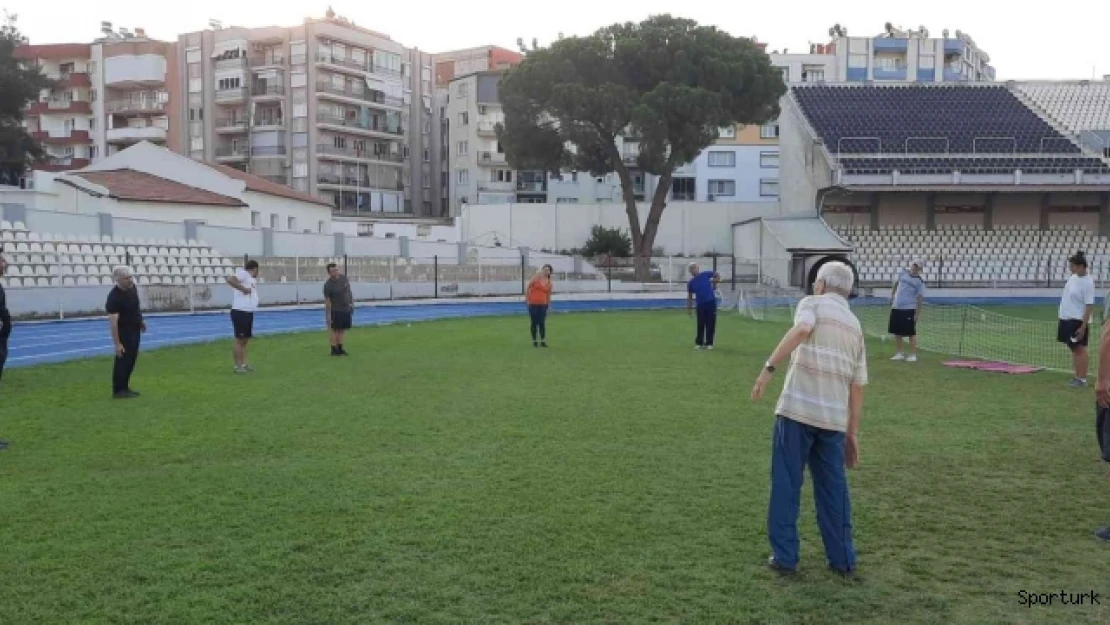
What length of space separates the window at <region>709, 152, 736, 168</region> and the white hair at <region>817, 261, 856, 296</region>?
64.0m

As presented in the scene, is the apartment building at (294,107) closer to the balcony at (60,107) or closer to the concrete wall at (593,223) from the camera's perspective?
the balcony at (60,107)

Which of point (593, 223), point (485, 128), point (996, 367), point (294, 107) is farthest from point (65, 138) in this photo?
point (996, 367)

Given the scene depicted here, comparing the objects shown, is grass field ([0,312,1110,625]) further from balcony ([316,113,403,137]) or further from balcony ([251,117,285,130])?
balcony ([251,117,285,130])

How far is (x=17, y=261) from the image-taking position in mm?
23859

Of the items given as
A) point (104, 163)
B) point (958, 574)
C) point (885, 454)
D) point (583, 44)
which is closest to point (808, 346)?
point (958, 574)

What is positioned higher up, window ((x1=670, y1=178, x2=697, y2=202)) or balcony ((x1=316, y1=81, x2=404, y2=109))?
balcony ((x1=316, y1=81, x2=404, y2=109))

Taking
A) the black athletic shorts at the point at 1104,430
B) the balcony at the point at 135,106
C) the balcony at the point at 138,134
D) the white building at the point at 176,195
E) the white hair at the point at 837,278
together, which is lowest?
the black athletic shorts at the point at 1104,430

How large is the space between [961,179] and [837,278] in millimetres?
42001

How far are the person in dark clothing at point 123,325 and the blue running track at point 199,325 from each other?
482cm

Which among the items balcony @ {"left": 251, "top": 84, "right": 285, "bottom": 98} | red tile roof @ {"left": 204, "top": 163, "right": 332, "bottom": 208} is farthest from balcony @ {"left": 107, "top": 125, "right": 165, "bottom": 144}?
red tile roof @ {"left": 204, "top": 163, "right": 332, "bottom": 208}

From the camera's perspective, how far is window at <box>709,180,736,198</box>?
224 ft

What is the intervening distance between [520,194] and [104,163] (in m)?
28.5

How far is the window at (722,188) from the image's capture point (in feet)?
224

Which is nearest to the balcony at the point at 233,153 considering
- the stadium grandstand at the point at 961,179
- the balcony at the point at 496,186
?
the balcony at the point at 496,186
